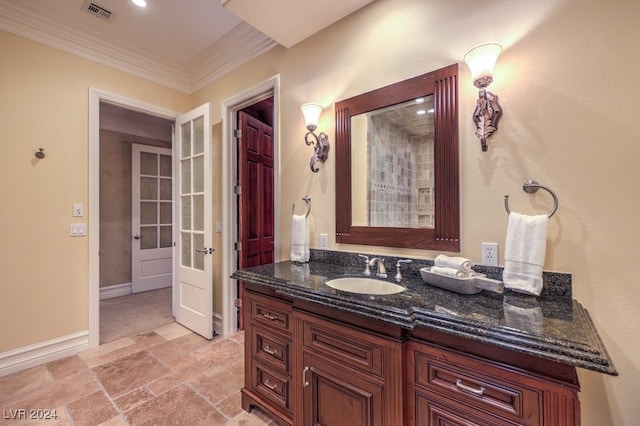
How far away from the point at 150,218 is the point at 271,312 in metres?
3.98

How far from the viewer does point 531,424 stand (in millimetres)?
816

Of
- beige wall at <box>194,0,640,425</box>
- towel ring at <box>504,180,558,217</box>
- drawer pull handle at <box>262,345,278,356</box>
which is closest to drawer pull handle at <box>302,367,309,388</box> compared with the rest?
drawer pull handle at <box>262,345,278,356</box>

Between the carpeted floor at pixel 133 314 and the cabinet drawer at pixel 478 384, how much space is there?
3.11 metres

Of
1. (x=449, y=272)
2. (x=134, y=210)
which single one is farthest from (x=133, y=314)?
(x=449, y=272)

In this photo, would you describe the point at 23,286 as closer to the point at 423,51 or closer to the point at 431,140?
the point at 431,140

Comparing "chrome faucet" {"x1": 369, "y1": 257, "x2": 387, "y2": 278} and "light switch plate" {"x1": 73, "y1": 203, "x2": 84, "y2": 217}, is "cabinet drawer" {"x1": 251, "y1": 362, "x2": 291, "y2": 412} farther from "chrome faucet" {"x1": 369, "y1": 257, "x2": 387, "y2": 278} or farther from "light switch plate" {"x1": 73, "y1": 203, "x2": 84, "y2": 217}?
"light switch plate" {"x1": 73, "y1": 203, "x2": 84, "y2": 217}

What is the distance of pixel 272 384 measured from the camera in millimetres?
1574

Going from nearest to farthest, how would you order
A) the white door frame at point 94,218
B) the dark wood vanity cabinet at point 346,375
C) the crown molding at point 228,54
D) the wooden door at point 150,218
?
the dark wood vanity cabinet at point 346,375 → the crown molding at point 228,54 → the white door frame at point 94,218 → the wooden door at point 150,218

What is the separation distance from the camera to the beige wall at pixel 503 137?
43.4 inches

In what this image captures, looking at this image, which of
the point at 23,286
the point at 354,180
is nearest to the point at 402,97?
the point at 354,180

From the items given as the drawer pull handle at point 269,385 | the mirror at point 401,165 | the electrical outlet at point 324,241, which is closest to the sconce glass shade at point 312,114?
the mirror at point 401,165

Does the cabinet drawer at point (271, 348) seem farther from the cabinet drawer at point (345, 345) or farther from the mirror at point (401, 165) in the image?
the mirror at point (401, 165)

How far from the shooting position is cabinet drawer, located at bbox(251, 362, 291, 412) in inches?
58.9

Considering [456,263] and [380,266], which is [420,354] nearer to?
[456,263]
